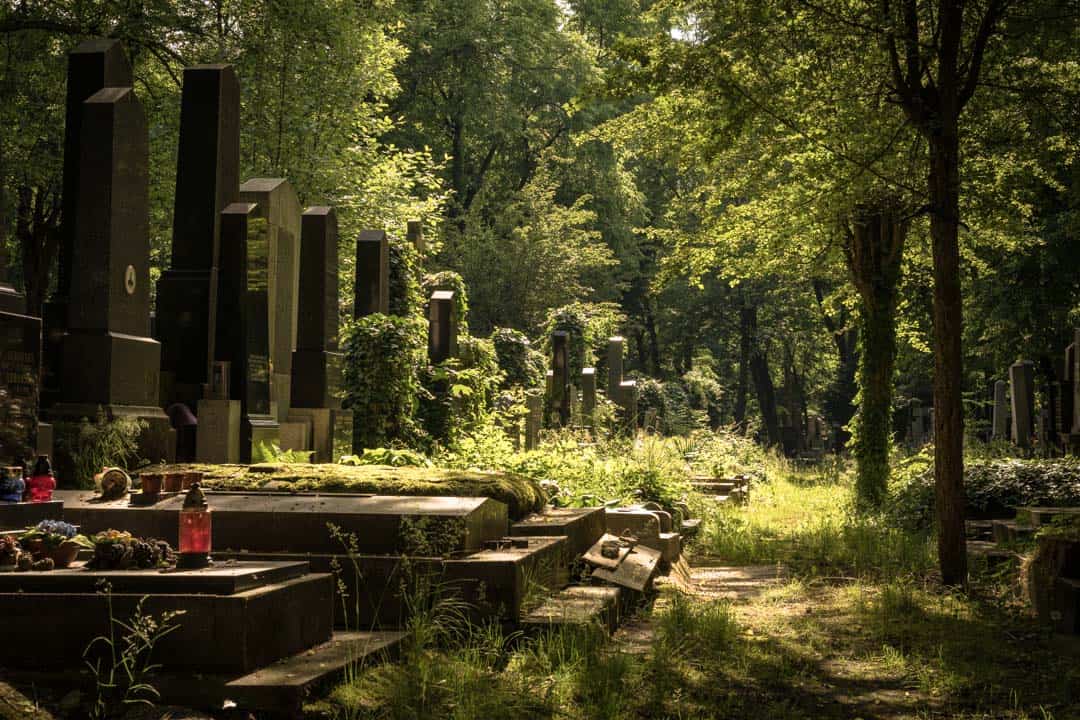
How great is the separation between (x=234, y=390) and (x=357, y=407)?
2.85 m

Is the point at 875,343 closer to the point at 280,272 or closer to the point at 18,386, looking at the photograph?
the point at 280,272

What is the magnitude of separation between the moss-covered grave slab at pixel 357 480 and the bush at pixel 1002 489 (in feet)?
24.2

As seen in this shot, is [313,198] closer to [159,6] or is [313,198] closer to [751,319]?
[159,6]

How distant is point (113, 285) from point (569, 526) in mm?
4406

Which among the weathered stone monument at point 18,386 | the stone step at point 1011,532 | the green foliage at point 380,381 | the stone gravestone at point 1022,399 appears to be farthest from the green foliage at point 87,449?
the stone gravestone at point 1022,399

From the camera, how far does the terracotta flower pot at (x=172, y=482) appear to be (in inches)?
318

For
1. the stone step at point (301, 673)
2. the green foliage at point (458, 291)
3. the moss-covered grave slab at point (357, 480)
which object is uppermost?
the green foliage at point (458, 291)

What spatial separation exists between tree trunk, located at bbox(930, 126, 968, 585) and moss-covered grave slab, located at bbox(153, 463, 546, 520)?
4.03 meters

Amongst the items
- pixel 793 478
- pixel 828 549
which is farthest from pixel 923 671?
pixel 793 478

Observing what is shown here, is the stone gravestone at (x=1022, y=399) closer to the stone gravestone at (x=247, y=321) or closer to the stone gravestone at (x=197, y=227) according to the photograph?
the stone gravestone at (x=247, y=321)

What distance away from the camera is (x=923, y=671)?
290 inches

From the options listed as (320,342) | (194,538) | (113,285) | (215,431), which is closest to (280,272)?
(320,342)

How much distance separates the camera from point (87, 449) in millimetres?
9359

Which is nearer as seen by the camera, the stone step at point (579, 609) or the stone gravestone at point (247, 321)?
the stone step at point (579, 609)
